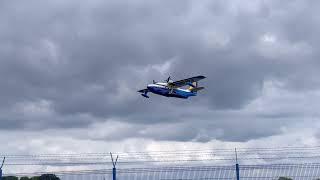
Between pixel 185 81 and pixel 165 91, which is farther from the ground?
pixel 185 81

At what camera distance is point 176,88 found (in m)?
77.6

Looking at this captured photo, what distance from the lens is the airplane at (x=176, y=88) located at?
74562mm

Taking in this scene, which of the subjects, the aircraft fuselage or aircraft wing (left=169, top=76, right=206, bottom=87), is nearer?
the aircraft fuselage

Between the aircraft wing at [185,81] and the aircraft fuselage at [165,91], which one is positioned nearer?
the aircraft fuselage at [165,91]

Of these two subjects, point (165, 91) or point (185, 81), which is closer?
point (165, 91)

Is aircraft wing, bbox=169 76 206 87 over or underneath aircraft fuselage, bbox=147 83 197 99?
over

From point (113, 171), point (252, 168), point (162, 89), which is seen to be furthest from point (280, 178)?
point (162, 89)

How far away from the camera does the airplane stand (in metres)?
74.6

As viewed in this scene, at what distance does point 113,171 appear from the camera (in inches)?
1259

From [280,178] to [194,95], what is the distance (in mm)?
49187

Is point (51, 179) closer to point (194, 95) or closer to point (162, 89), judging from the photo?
point (162, 89)

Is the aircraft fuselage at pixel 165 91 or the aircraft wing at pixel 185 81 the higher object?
the aircraft wing at pixel 185 81

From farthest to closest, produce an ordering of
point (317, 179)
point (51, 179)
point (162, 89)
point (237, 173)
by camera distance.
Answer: point (162, 89) → point (51, 179) → point (237, 173) → point (317, 179)

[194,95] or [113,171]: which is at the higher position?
[194,95]
